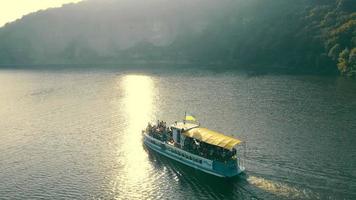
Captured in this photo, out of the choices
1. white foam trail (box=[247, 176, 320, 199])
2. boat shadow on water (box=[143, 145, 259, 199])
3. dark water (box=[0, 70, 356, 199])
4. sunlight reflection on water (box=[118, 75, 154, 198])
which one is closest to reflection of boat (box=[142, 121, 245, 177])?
boat shadow on water (box=[143, 145, 259, 199])

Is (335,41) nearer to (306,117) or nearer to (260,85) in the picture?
(260,85)

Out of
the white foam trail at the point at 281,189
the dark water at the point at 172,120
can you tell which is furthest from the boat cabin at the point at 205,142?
the white foam trail at the point at 281,189

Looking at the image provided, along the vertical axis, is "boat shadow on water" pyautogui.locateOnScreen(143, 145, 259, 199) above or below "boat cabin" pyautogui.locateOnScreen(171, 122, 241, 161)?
below

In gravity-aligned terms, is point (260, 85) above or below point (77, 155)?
above

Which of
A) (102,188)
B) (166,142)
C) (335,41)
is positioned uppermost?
(335,41)

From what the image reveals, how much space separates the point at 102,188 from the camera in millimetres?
68062

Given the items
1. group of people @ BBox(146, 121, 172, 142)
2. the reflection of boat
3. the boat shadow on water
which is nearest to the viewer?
the boat shadow on water

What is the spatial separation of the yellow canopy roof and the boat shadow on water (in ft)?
17.5

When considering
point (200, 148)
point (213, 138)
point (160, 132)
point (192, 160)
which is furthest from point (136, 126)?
point (213, 138)

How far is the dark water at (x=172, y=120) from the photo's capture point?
6588 centimetres

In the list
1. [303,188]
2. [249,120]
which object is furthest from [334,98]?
[303,188]

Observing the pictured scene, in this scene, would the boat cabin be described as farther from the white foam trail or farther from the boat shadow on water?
the white foam trail

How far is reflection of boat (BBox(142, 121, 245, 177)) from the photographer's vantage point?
68581 mm

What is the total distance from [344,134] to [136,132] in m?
45.5
